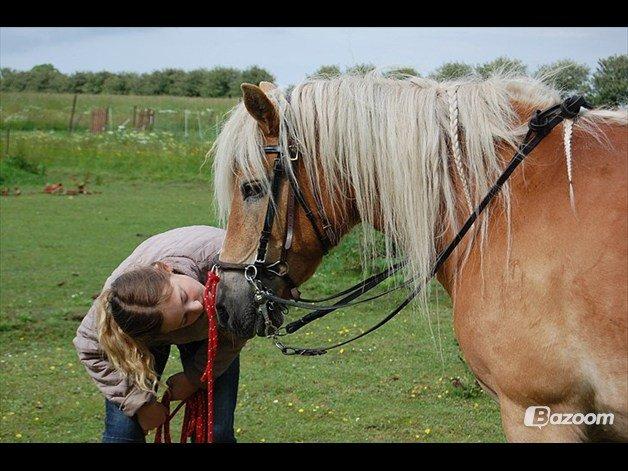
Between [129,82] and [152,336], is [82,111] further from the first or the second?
[152,336]

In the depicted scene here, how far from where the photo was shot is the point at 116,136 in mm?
24844

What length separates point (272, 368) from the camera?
Answer: 6.80 meters

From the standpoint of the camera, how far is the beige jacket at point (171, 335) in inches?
137

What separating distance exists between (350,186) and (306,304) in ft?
1.93

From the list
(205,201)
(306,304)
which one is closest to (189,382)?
(306,304)

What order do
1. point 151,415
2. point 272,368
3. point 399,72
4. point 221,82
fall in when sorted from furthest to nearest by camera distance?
point 221,82, point 272,368, point 151,415, point 399,72

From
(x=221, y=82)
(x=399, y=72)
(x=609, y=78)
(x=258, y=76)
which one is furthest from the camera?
(x=221, y=82)

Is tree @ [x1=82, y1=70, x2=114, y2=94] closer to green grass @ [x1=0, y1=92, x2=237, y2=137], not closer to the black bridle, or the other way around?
green grass @ [x1=0, y1=92, x2=237, y2=137]

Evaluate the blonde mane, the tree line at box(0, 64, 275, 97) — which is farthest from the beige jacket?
the tree line at box(0, 64, 275, 97)

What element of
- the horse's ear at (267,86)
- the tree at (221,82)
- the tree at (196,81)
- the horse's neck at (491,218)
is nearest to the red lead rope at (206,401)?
the horse's ear at (267,86)

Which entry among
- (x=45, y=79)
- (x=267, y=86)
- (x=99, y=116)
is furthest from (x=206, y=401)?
(x=45, y=79)

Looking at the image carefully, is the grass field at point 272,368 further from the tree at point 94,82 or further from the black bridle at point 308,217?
the tree at point 94,82

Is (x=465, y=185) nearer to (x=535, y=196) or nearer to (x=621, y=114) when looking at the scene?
(x=535, y=196)

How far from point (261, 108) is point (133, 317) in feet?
3.62
